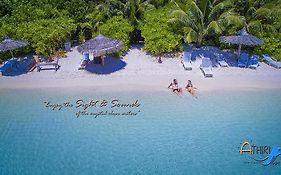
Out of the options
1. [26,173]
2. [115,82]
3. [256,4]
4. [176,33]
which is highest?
[256,4]

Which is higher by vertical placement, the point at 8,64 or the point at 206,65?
the point at 206,65

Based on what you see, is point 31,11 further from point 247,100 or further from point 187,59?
point 247,100

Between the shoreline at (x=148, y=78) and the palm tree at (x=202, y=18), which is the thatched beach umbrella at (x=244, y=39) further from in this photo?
the shoreline at (x=148, y=78)

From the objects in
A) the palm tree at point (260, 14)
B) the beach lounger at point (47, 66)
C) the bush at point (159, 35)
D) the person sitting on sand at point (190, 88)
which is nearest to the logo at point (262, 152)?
the person sitting on sand at point (190, 88)

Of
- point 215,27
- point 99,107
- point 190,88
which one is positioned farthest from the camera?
point 215,27

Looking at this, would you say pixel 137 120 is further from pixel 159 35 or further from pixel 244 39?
pixel 244 39

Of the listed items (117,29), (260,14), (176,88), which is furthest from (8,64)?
(260,14)

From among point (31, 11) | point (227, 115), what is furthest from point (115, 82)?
point (31, 11)

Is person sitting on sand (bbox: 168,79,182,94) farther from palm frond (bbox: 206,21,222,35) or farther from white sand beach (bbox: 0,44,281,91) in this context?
palm frond (bbox: 206,21,222,35)
